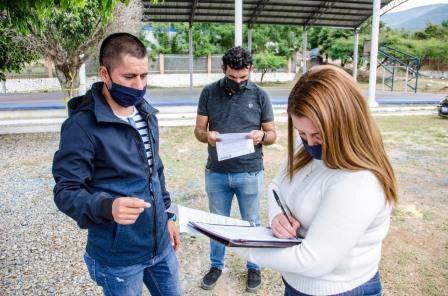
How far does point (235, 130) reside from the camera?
2.97 meters

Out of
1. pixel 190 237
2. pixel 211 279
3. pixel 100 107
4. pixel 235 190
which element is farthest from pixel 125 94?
pixel 190 237

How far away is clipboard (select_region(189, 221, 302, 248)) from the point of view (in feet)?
4.38

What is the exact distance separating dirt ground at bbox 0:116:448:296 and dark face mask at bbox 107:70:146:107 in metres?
1.84

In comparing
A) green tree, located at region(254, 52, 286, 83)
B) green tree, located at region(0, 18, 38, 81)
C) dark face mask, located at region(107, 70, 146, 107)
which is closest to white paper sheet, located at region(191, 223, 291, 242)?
dark face mask, located at region(107, 70, 146, 107)

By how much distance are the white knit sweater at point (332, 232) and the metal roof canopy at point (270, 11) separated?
51.1 ft

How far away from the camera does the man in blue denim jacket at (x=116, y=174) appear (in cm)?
Result: 160

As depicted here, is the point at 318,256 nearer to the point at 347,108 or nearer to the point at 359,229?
the point at 359,229

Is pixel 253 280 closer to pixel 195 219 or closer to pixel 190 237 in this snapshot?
pixel 190 237

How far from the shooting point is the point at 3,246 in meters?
3.96

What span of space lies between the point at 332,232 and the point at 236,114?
1802mm

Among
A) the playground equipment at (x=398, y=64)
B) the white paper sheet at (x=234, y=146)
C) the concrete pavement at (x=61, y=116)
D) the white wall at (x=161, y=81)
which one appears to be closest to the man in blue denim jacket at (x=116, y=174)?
the white paper sheet at (x=234, y=146)

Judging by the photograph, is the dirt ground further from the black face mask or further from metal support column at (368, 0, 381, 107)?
metal support column at (368, 0, 381, 107)

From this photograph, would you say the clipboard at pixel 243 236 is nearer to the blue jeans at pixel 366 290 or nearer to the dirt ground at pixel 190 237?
the blue jeans at pixel 366 290

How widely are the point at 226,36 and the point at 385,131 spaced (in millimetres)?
19850
